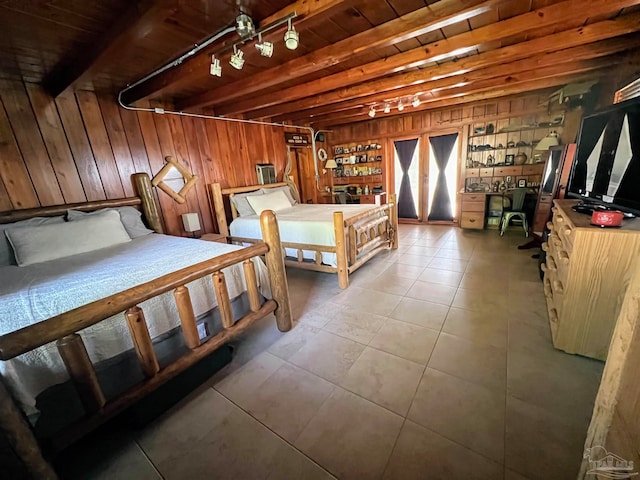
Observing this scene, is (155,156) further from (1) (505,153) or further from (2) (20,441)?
(1) (505,153)

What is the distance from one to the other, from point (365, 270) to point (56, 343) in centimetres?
270

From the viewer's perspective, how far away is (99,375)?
1.24 meters

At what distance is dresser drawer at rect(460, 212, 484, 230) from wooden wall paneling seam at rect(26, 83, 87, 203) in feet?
18.3

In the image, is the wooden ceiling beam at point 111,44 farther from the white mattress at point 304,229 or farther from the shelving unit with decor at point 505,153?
the shelving unit with decor at point 505,153

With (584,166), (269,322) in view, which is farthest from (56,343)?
(584,166)

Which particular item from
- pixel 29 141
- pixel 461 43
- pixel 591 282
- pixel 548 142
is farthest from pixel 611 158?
pixel 29 141

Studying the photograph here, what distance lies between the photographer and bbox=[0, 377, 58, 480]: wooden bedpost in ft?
2.76

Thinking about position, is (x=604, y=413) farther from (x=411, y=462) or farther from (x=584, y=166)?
(x=584, y=166)

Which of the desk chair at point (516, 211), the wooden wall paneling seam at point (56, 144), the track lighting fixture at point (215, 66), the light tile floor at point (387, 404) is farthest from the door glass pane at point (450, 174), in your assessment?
the wooden wall paneling seam at point (56, 144)

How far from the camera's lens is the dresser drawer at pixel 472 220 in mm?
4623

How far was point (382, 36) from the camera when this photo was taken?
1778 mm

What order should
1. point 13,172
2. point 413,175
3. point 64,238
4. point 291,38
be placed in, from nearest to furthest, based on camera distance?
point 291,38, point 64,238, point 13,172, point 413,175

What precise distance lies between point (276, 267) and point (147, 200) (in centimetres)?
212

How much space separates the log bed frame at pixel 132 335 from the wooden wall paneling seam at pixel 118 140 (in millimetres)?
2215
